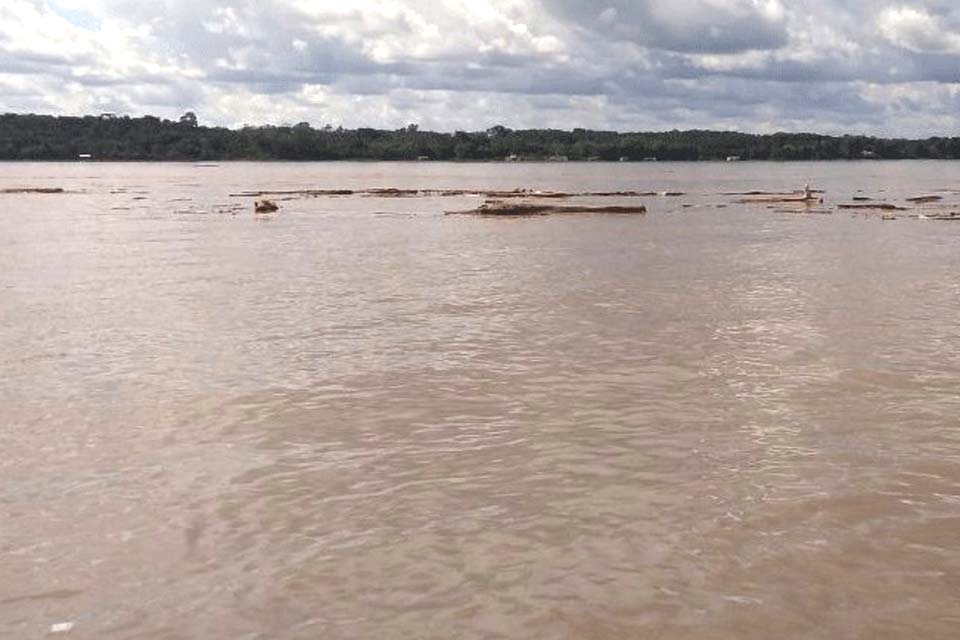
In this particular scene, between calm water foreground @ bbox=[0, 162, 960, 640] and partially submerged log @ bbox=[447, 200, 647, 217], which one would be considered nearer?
calm water foreground @ bbox=[0, 162, 960, 640]

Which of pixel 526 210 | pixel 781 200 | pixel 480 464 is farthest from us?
pixel 781 200

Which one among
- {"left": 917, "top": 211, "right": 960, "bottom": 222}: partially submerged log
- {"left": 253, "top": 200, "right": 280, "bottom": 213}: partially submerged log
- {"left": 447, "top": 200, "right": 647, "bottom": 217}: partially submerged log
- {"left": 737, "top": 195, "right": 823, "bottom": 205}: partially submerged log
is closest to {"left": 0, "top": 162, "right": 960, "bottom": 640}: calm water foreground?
{"left": 447, "top": 200, "right": 647, "bottom": 217}: partially submerged log

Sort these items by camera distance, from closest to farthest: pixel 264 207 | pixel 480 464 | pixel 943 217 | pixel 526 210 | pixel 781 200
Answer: pixel 480 464
pixel 943 217
pixel 526 210
pixel 264 207
pixel 781 200

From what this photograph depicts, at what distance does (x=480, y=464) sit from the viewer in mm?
9930

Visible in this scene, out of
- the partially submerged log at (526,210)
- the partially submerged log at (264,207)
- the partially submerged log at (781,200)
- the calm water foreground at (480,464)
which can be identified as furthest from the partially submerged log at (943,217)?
the partially submerged log at (264,207)

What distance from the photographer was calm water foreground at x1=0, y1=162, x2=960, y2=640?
694cm

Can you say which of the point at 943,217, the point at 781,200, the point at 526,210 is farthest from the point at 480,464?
the point at 781,200

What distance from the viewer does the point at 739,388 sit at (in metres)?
13.2

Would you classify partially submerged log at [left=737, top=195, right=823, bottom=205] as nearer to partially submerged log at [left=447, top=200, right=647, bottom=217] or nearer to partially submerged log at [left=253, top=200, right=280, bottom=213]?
partially submerged log at [left=447, top=200, right=647, bottom=217]

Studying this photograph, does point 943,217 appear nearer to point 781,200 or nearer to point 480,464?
point 781,200

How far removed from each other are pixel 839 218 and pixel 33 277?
1535 inches

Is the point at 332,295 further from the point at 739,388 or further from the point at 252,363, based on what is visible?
the point at 739,388

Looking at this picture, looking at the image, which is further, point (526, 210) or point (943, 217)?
point (526, 210)

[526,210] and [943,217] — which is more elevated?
[526,210]
